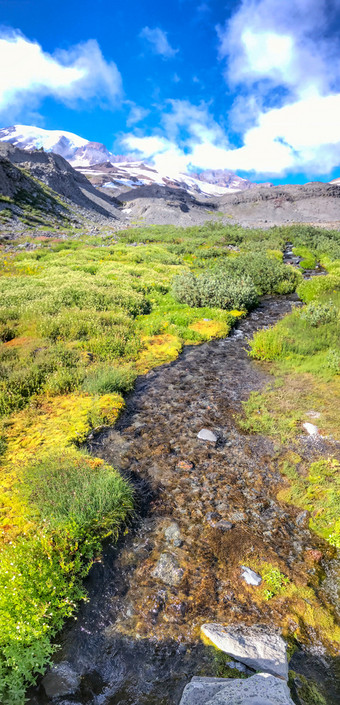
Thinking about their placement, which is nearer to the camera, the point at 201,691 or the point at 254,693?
the point at 254,693

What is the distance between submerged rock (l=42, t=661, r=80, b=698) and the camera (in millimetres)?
3494

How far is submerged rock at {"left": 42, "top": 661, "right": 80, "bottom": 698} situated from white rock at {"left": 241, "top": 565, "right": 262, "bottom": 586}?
7.70 feet

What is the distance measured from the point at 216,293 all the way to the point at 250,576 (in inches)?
589

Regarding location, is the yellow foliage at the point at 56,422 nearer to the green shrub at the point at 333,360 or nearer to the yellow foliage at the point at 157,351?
the yellow foliage at the point at 157,351

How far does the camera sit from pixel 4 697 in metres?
3.33

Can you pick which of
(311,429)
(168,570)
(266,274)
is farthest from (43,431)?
(266,274)

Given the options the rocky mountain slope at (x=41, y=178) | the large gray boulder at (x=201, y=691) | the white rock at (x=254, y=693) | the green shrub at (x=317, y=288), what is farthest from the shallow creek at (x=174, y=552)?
the rocky mountain slope at (x=41, y=178)

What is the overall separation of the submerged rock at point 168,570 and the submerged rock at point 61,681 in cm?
143

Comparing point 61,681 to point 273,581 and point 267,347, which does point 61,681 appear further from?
point 267,347

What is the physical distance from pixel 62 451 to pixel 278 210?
107 meters

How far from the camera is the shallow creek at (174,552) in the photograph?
373cm

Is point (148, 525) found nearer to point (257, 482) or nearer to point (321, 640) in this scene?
point (257, 482)

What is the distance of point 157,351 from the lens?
12.9 m

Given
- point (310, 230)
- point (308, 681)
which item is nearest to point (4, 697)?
point (308, 681)
